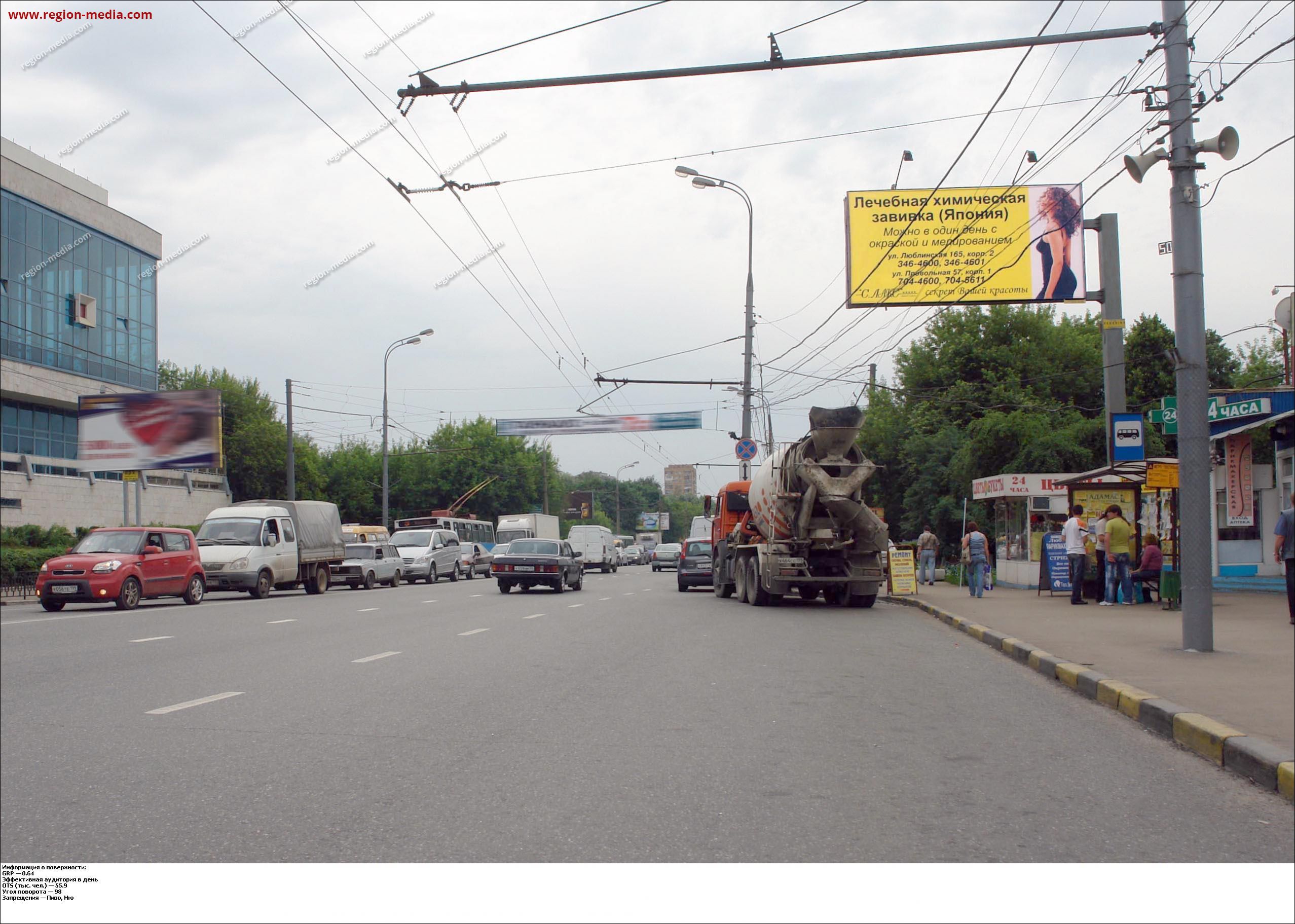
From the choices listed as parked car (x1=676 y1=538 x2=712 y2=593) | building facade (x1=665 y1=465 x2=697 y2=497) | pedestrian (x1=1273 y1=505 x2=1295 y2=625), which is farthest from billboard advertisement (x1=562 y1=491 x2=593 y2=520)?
pedestrian (x1=1273 y1=505 x2=1295 y2=625)

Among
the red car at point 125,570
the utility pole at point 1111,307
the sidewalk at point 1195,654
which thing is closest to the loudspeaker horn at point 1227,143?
the sidewalk at point 1195,654

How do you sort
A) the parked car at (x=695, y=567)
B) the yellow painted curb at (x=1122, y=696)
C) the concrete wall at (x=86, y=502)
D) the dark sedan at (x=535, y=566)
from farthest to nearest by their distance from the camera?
the concrete wall at (x=86, y=502), the parked car at (x=695, y=567), the dark sedan at (x=535, y=566), the yellow painted curb at (x=1122, y=696)

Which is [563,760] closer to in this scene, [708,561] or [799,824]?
[799,824]

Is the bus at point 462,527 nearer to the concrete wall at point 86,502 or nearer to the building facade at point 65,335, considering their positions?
the concrete wall at point 86,502

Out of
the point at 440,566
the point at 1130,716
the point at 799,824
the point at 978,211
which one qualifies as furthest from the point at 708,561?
the point at 799,824

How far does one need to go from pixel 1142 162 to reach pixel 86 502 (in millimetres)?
44194

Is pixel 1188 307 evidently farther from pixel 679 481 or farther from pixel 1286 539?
pixel 679 481

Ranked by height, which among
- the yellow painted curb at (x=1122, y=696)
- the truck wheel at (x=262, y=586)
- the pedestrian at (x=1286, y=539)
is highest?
the pedestrian at (x=1286, y=539)

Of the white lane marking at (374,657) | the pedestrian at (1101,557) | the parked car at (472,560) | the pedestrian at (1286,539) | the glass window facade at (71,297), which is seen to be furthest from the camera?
the parked car at (472,560)

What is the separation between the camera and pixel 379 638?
13.5 metres

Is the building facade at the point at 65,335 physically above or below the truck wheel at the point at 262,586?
above

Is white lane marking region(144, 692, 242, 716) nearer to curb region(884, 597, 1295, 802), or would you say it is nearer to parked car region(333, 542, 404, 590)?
curb region(884, 597, 1295, 802)

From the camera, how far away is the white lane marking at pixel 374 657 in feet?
35.8

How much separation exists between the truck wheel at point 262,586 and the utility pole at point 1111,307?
18.7 metres
